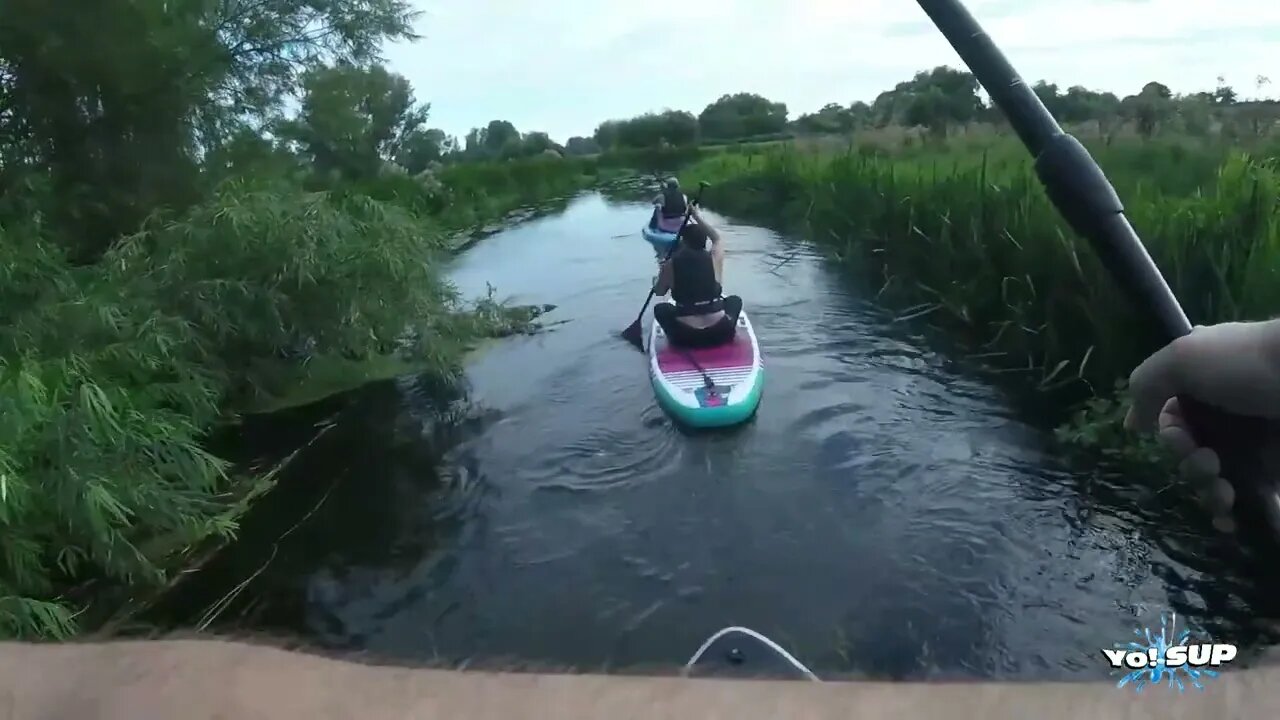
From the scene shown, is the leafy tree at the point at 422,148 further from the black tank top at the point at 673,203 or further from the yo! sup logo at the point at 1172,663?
the black tank top at the point at 673,203

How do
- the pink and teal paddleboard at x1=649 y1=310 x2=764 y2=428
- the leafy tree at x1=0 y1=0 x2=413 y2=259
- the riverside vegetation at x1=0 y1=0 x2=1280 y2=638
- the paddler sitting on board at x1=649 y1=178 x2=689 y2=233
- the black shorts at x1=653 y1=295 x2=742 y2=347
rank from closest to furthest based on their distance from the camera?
the riverside vegetation at x1=0 y1=0 x2=1280 y2=638 < the leafy tree at x1=0 y1=0 x2=413 y2=259 < the pink and teal paddleboard at x1=649 y1=310 x2=764 y2=428 < the black shorts at x1=653 y1=295 x2=742 y2=347 < the paddler sitting on board at x1=649 y1=178 x2=689 y2=233

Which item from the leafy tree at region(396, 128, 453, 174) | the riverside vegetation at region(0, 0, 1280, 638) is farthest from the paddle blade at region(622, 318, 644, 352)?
the leafy tree at region(396, 128, 453, 174)

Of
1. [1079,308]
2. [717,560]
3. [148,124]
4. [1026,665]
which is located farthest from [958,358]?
[148,124]

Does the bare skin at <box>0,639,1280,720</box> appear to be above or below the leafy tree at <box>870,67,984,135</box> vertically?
below

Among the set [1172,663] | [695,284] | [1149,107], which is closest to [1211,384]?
[1172,663]

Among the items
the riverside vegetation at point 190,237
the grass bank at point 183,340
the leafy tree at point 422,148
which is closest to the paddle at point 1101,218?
the grass bank at point 183,340

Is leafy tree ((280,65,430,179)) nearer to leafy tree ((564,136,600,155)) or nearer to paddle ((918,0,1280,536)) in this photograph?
leafy tree ((564,136,600,155))

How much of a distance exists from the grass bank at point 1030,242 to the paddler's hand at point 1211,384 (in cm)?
3

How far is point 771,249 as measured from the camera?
21.1 ft

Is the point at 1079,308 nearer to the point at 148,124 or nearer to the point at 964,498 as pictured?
the point at 964,498

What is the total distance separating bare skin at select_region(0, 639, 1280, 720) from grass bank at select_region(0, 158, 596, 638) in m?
1.56

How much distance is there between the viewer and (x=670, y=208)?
6.58 meters

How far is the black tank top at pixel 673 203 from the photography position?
6336 millimetres

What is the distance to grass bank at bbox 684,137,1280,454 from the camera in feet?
7.67
